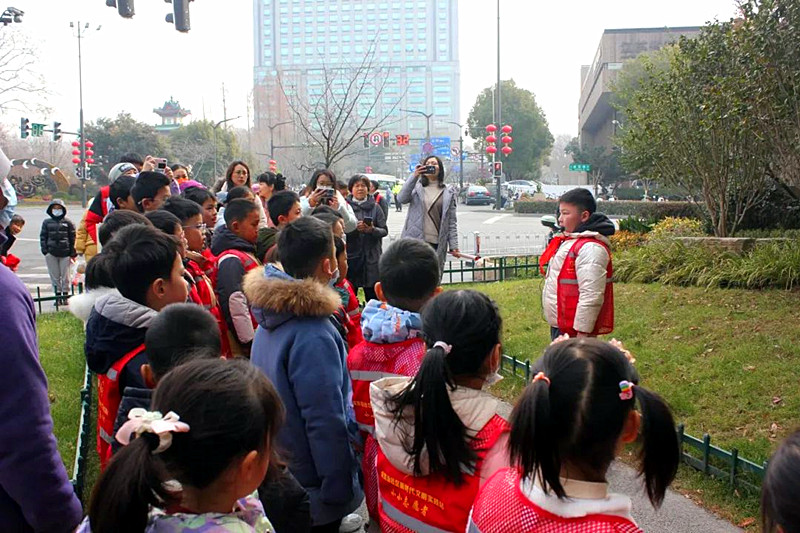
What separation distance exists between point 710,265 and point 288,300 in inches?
355

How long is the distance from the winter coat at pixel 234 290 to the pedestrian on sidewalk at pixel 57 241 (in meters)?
8.11

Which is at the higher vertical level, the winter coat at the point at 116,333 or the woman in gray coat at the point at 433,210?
the woman in gray coat at the point at 433,210

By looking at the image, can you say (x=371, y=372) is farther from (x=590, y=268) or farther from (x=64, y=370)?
(x=64, y=370)

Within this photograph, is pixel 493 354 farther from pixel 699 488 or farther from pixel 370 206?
pixel 370 206

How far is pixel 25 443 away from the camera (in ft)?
6.79

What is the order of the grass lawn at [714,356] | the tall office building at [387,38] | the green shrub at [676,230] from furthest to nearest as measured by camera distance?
1. the tall office building at [387,38]
2. the green shrub at [676,230]
3. the grass lawn at [714,356]

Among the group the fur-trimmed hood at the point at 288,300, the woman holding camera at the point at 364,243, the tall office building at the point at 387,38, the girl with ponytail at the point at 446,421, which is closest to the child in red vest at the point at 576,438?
the girl with ponytail at the point at 446,421

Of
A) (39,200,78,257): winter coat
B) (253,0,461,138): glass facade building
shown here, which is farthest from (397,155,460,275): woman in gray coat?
(253,0,461,138): glass facade building

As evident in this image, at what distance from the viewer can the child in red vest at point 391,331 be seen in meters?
2.88

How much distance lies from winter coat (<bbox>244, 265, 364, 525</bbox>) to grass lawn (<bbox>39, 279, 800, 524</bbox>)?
2307mm

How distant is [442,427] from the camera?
222 centimetres

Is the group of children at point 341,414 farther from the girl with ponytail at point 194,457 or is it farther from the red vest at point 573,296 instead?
the red vest at point 573,296

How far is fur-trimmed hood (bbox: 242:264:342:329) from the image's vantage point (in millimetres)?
2836

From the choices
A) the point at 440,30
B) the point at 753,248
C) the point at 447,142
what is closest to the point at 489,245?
the point at 753,248
